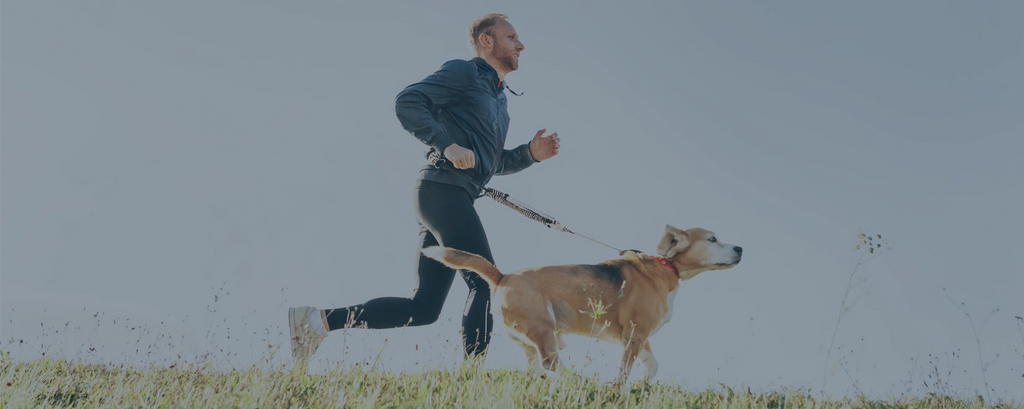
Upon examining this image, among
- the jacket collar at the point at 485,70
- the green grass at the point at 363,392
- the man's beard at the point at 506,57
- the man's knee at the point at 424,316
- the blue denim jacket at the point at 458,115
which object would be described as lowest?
the green grass at the point at 363,392

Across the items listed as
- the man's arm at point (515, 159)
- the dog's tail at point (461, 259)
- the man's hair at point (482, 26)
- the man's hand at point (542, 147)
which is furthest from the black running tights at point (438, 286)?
the man's hair at point (482, 26)

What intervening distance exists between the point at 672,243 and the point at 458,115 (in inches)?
80.3

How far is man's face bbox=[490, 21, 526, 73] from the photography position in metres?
4.82

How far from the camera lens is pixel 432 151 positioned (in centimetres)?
443

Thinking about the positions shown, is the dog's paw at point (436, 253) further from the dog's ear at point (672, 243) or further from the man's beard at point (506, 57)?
the dog's ear at point (672, 243)

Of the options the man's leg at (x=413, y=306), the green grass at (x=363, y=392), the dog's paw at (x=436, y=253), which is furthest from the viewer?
the man's leg at (x=413, y=306)

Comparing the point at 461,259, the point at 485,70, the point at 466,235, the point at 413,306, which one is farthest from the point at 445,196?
the point at 485,70

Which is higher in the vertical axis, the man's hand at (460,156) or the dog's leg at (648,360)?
the man's hand at (460,156)

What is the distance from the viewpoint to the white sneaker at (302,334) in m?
4.25

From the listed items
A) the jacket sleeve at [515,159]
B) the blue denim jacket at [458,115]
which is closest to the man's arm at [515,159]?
the jacket sleeve at [515,159]

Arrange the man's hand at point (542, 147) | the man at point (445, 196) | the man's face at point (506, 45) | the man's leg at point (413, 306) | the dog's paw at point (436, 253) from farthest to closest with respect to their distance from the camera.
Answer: the man's hand at point (542, 147) < the man's face at point (506, 45) < the man's leg at point (413, 306) < the man at point (445, 196) < the dog's paw at point (436, 253)

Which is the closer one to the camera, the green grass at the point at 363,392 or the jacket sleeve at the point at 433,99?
the green grass at the point at 363,392

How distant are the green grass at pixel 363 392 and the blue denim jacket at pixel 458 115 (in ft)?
4.35

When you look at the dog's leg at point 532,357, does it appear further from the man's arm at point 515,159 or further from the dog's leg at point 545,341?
the man's arm at point 515,159
